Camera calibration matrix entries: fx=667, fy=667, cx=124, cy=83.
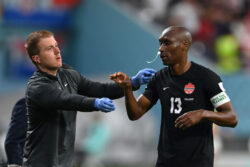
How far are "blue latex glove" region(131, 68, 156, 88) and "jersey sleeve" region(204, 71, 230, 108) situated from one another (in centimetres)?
74

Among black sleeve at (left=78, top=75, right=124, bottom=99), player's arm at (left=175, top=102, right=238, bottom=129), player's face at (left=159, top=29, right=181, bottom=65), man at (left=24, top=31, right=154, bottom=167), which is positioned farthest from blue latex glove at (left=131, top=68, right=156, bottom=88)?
player's arm at (left=175, top=102, right=238, bottom=129)

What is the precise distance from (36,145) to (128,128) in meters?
10.4

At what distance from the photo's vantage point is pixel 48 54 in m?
6.01

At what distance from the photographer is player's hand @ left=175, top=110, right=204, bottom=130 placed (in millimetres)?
5504

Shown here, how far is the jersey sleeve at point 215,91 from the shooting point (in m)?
5.70

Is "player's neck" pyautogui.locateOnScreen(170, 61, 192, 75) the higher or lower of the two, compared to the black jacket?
higher

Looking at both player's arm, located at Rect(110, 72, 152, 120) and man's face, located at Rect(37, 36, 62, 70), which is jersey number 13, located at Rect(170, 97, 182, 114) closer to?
player's arm, located at Rect(110, 72, 152, 120)

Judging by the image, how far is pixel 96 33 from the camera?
55.0 feet

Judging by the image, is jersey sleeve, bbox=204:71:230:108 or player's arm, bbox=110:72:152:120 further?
player's arm, bbox=110:72:152:120

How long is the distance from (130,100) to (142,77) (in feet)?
1.32

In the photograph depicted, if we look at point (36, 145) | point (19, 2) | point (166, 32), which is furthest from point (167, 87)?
point (19, 2)

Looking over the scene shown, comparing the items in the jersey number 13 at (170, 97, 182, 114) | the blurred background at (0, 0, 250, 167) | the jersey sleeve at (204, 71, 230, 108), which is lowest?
the jersey number 13 at (170, 97, 182, 114)

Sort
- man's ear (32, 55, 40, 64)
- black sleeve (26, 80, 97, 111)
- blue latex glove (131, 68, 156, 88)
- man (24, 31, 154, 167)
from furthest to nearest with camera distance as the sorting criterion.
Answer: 1. blue latex glove (131, 68, 156, 88)
2. man's ear (32, 55, 40, 64)
3. man (24, 31, 154, 167)
4. black sleeve (26, 80, 97, 111)

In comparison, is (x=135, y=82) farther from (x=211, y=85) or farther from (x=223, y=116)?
(x=223, y=116)
